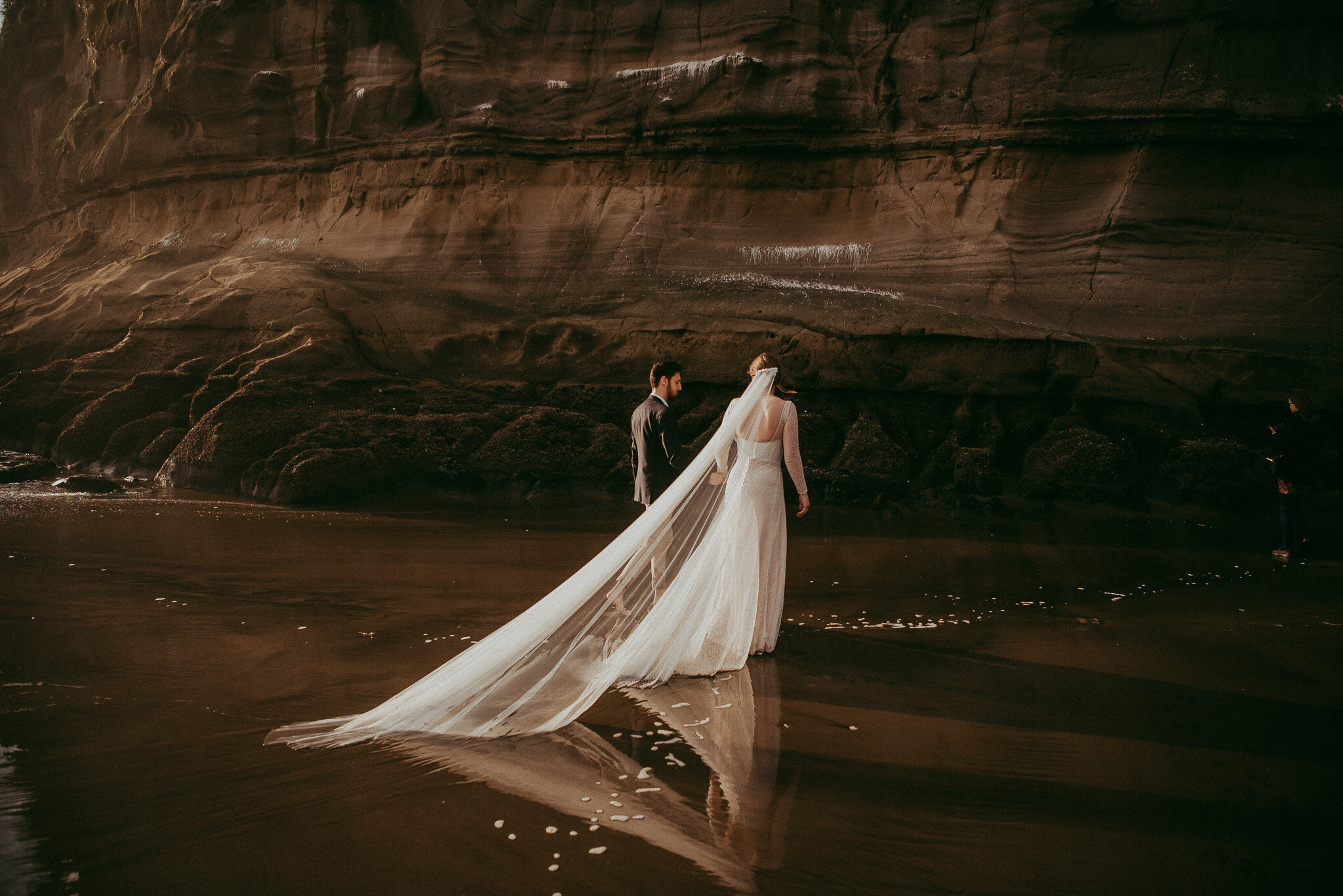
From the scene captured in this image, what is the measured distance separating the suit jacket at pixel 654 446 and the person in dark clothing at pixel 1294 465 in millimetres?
6955

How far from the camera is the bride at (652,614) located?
433cm

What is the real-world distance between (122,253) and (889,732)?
78.0 feet

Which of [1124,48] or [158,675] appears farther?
[1124,48]

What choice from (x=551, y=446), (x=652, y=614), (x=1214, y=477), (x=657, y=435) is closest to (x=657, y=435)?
(x=657, y=435)

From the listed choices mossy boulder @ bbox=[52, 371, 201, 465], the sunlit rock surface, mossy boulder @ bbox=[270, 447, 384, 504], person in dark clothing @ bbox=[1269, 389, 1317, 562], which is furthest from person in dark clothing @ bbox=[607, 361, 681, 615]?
mossy boulder @ bbox=[52, 371, 201, 465]

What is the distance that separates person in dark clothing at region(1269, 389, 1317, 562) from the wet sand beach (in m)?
1.48

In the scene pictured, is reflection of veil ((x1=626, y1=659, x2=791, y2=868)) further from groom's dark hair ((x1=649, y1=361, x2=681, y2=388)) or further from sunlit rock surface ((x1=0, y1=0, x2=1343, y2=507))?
sunlit rock surface ((x1=0, y1=0, x2=1343, y2=507))

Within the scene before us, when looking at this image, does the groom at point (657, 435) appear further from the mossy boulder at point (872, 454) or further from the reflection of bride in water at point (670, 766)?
the mossy boulder at point (872, 454)

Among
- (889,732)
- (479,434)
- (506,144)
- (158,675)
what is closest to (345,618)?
(158,675)

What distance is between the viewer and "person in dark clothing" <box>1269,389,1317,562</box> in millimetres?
9359

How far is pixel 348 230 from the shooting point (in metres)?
20.0

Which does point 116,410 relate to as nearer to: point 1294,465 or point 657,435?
point 657,435

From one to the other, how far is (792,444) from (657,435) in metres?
1.01

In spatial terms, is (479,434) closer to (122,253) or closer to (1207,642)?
(1207,642)
